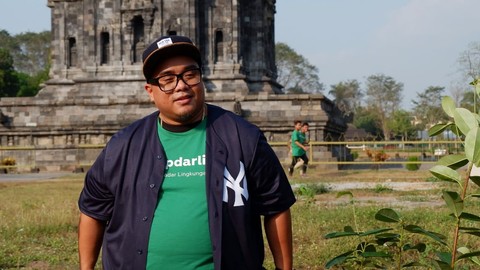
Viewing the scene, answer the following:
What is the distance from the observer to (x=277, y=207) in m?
3.06

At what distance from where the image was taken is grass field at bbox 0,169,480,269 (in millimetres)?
6680

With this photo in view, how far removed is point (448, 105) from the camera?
2902 millimetres

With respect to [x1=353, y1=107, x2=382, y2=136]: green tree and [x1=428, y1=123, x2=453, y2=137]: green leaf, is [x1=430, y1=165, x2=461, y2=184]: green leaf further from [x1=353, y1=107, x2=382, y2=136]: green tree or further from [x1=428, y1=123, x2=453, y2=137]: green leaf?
[x1=353, y1=107, x2=382, y2=136]: green tree

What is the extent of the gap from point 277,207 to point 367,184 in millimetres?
12189

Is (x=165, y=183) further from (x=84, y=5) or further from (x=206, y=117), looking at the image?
(x=84, y=5)

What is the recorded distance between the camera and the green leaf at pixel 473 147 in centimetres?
261

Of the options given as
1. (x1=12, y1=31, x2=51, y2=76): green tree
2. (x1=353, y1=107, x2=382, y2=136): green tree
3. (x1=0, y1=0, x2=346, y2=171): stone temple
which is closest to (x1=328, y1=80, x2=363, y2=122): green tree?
(x1=353, y1=107, x2=382, y2=136): green tree

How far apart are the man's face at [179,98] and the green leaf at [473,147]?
1.11m

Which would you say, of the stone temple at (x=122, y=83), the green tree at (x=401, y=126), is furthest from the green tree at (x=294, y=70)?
the stone temple at (x=122, y=83)

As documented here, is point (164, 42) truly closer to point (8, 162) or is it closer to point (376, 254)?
point (376, 254)

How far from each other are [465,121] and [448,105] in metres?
0.16

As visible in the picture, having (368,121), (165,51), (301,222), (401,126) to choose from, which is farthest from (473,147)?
(368,121)

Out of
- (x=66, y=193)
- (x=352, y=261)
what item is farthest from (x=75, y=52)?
(x=352, y=261)

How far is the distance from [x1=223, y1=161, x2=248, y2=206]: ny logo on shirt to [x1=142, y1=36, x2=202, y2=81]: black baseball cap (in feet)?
1.79
